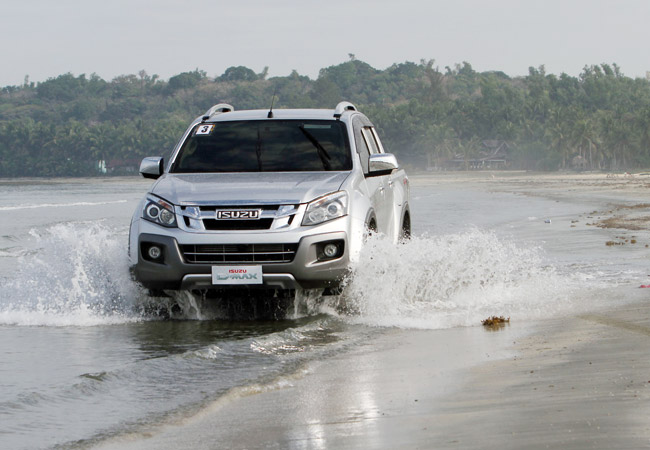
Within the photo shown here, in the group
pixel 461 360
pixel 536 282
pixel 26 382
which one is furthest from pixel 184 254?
pixel 536 282

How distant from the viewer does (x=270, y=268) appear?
299 inches

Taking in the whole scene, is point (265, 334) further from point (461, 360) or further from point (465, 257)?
point (465, 257)

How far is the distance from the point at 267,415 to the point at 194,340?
268 centimetres

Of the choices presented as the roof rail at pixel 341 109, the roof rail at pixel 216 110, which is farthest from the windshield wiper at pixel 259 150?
the roof rail at pixel 341 109

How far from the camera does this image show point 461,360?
20.1 ft

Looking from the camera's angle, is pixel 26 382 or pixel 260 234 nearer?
pixel 26 382

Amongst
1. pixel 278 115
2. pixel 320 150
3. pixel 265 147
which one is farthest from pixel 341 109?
pixel 265 147

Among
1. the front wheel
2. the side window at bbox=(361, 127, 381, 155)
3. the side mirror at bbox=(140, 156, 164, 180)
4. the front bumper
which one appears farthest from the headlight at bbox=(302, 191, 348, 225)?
the front wheel

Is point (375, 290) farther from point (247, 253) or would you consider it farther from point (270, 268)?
point (247, 253)

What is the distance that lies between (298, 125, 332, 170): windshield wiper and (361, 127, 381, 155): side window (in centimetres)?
79

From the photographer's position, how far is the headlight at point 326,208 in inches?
305

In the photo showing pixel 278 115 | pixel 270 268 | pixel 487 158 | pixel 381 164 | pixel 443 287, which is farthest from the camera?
pixel 487 158

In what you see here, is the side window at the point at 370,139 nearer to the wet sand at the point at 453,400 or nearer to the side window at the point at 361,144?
the side window at the point at 361,144

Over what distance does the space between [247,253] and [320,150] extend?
63.4 inches
